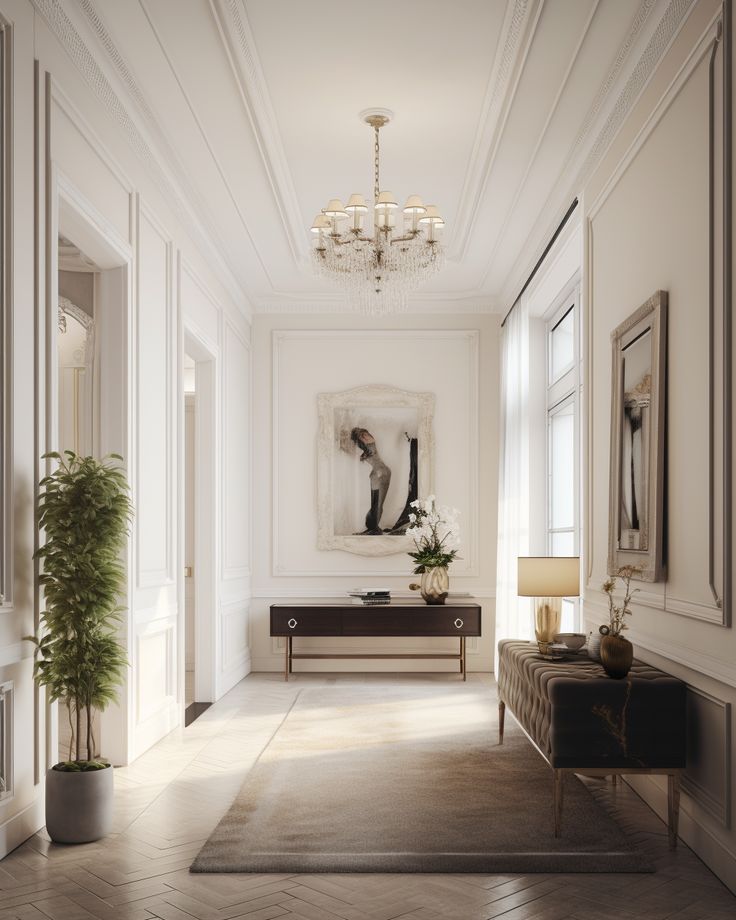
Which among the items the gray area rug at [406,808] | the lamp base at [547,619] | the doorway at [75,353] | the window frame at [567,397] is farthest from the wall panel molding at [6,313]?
the window frame at [567,397]

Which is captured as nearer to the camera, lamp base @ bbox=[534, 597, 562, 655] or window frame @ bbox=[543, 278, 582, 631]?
lamp base @ bbox=[534, 597, 562, 655]

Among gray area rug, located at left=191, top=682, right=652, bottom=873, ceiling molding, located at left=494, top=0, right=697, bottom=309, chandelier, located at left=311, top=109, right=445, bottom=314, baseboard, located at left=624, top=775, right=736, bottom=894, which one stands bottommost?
gray area rug, located at left=191, top=682, right=652, bottom=873

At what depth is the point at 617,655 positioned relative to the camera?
367 centimetres

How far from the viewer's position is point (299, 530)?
8.80 m

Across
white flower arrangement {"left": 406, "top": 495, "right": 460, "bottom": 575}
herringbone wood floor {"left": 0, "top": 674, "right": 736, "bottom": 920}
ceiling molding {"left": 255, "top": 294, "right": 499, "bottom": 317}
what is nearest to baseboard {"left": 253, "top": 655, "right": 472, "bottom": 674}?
white flower arrangement {"left": 406, "top": 495, "right": 460, "bottom": 575}

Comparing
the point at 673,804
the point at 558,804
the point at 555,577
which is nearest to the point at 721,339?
the point at 673,804

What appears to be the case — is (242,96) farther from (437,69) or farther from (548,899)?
(548,899)

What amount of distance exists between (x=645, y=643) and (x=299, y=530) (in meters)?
5.02

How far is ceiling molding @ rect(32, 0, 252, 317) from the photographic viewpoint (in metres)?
3.96

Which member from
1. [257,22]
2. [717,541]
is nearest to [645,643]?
[717,541]

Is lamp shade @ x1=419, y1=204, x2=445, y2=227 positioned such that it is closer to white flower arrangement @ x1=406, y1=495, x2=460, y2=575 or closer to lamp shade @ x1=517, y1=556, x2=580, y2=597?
lamp shade @ x1=517, y1=556, x2=580, y2=597

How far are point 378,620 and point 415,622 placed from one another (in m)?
0.32

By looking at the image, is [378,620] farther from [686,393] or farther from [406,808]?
[686,393]

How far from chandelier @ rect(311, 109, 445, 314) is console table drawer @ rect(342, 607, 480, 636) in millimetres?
3111
